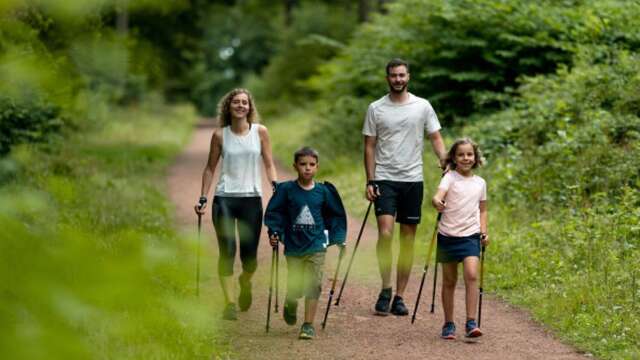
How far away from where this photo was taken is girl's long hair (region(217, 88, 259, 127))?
8125mm

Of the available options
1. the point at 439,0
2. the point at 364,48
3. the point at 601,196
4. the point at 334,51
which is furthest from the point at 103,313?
Answer: the point at 334,51

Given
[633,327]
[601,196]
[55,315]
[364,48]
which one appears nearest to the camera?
[55,315]

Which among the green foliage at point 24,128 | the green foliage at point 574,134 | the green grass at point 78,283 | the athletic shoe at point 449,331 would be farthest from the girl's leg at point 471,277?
the green foliage at point 24,128

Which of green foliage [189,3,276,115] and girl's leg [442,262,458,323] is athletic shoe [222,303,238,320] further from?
green foliage [189,3,276,115]

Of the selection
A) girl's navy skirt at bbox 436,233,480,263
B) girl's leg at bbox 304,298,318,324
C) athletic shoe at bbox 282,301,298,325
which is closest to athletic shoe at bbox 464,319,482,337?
girl's navy skirt at bbox 436,233,480,263

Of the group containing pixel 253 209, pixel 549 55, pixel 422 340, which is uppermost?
pixel 549 55

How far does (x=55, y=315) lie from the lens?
1280mm

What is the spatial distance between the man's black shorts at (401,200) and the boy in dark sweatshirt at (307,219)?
1068 mm

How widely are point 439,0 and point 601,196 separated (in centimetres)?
896

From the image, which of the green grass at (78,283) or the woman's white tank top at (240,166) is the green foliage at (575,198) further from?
the green grass at (78,283)

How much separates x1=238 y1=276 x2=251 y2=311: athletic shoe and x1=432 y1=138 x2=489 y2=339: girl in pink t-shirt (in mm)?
1833

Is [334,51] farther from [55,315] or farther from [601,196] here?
[55,315]

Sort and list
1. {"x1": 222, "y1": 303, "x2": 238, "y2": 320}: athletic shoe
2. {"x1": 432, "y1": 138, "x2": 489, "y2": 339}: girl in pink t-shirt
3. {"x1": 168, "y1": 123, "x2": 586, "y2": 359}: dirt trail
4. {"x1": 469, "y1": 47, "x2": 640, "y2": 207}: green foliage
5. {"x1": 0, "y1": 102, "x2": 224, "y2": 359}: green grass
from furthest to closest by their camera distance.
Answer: {"x1": 469, "y1": 47, "x2": 640, "y2": 207}: green foliage < {"x1": 222, "y1": 303, "x2": 238, "y2": 320}: athletic shoe < {"x1": 432, "y1": 138, "x2": 489, "y2": 339}: girl in pink t-shirt < {"x1": 168, "y1": 123, "x2": 586, "y2": 359}: dirt trail < {"x1": 0, "y1": 102, "x2": 224, "y2": 359}: green grass

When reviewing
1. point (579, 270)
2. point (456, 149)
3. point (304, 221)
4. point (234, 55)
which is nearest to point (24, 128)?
point (579, 270)
